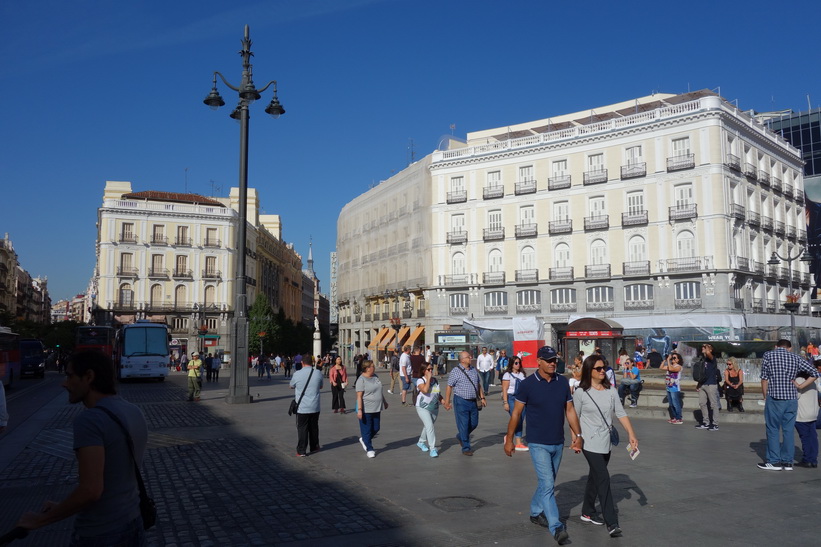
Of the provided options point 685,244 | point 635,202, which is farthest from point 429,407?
point 635,202

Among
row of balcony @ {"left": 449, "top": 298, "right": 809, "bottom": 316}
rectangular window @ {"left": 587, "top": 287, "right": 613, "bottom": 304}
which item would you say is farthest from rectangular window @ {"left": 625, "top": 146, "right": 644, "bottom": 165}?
row of balcony @ {"left": 449, "top": 298, "right": 809, "bottom": 316}

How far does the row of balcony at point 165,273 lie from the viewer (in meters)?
64.9

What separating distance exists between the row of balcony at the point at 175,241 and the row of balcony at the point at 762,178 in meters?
47.4

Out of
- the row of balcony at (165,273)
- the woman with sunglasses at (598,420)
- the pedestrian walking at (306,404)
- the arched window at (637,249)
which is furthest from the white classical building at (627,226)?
the woman with sunglasses at (598,420)

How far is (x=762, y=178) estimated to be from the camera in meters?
46.8

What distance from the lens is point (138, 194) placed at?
70.6 meters

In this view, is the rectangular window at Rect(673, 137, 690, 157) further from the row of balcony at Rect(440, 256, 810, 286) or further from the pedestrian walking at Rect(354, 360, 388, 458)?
the pedestrian walking at Rect(354, 360, 388, 458)

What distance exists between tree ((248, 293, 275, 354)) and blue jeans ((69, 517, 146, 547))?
59.0 meters

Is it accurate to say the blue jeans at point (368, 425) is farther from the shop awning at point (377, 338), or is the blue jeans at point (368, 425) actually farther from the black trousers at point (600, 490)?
the shop awning at point (377, 338)

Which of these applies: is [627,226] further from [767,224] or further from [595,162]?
[767,224]

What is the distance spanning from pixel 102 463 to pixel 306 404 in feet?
25.2

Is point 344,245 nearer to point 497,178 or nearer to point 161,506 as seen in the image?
point 497,178

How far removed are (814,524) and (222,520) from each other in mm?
5907

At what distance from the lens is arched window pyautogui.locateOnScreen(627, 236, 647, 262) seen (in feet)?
147
